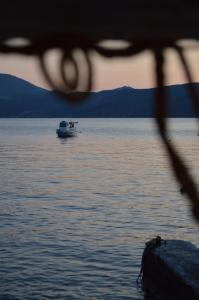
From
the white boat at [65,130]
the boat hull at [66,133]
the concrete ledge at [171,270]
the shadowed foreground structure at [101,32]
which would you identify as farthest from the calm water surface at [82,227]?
the boat hull at [66,133]

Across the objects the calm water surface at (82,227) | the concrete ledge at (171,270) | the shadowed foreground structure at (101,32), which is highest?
the shadowed foreground structure at (101,32)

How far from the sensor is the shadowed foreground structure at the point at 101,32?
2395 mm

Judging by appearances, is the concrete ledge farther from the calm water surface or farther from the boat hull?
the boat hull

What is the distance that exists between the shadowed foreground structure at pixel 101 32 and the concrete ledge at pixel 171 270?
A: 17231 mm

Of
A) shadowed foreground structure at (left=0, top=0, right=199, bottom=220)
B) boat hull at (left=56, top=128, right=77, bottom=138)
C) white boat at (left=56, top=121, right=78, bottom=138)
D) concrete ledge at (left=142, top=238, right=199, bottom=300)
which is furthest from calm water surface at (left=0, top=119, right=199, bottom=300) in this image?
boat hull at (left=56, top=128, right=77, bottom=138)

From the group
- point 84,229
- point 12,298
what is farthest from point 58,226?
point 12,298

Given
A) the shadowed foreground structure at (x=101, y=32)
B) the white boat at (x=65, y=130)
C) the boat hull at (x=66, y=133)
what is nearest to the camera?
the shadowed foreground structure at (x=101, y=32)

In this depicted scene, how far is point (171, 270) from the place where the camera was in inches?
829

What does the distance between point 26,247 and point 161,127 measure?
3161 cm

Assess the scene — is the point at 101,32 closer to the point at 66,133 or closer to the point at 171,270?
the point at 171,270

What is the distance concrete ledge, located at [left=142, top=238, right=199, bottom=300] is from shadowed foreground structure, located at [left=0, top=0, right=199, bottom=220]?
17231 mm

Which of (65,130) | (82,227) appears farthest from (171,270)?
(65,130)

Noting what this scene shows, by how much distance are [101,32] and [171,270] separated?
63.4ft

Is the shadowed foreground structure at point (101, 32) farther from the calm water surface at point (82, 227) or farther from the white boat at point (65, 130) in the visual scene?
the white boat at point (65, 130)
